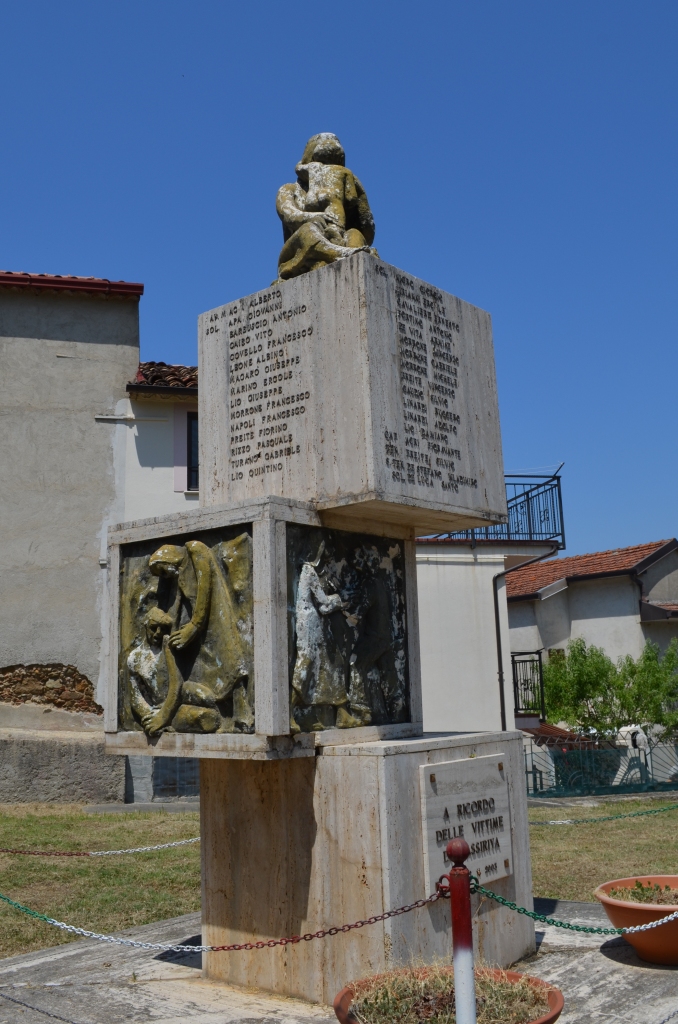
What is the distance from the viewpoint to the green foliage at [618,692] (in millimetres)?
18156

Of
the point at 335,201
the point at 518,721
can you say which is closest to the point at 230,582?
the point at 335,201

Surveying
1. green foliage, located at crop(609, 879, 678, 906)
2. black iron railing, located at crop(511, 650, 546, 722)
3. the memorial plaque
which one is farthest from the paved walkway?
black iron railing, located at crop(511, 650, 546, 722)

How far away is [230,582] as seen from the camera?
5.31 m

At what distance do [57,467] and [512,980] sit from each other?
→ 503 inches

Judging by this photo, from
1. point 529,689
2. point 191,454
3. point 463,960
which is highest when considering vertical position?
point 191,454

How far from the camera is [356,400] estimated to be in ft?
17.6

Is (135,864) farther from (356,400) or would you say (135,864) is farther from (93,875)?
(356,400)

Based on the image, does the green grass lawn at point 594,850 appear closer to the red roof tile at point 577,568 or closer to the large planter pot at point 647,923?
the large planter pot at point 647,923

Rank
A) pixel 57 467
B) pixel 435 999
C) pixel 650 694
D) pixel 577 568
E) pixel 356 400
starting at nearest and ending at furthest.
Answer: pixel 435 999 → pixel 356 400 → pixel 57 467 → pixel 650 694 → pixel 577 568

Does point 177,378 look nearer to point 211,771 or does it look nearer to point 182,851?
point 182,851

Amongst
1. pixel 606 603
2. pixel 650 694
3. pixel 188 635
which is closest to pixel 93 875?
pixel 188 635

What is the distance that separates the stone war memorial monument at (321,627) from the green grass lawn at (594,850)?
10.1ft

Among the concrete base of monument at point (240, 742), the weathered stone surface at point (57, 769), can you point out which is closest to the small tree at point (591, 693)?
the weathered stone surface at point (57, 769)

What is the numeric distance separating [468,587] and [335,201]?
11.6m
